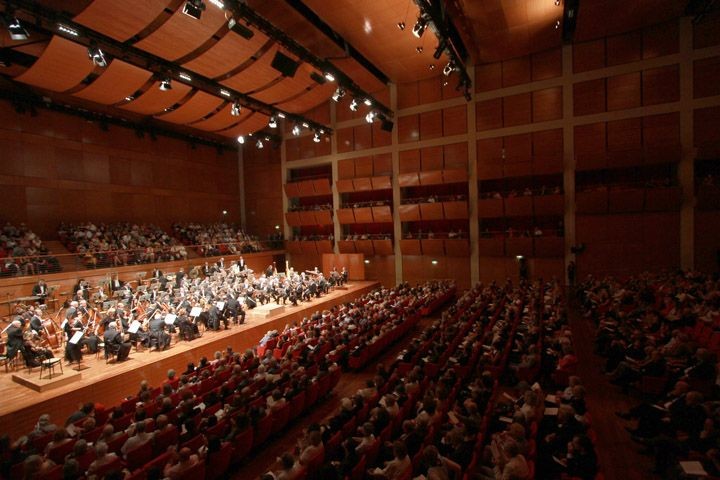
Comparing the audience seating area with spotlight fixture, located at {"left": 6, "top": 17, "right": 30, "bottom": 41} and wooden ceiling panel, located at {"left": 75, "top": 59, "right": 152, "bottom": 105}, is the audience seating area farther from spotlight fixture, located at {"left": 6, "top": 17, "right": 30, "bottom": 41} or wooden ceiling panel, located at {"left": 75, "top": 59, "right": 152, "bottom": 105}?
wooden ceiling panel, located at {"left": 75, "top": 59, "right": 152, "bottom": 105}

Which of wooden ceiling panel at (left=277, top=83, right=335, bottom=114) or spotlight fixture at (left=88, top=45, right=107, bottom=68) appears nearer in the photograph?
spotlight fixture at (left=88, top=45, right=107, bottom=68)

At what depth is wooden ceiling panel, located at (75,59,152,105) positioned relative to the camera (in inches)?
423

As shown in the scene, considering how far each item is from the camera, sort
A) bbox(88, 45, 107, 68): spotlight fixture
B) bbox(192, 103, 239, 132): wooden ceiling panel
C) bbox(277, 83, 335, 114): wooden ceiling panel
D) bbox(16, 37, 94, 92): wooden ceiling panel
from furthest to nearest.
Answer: bbox(277, 83, 335, 114): wooden ceiling panel < bbox(192, 103, 239, 132): wooden ceiling panel < bbox(16, 37, 94, 92): wooden ceiling panel < bbox(88, 45, 107, 68): spotlight fixture

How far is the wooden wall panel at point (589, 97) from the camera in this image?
42.9 feet

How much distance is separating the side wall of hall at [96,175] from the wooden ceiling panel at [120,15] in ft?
21.1

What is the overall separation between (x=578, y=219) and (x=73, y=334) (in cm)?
1474

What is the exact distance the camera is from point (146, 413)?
5.02 m

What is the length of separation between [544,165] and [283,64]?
946 cm

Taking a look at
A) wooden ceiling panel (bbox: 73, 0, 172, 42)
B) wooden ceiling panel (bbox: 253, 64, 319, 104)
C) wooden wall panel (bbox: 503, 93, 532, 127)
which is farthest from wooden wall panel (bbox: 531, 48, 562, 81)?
wooden ceiling panel (bbox: 73, 0, 172, 42)

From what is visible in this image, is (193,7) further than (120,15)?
No

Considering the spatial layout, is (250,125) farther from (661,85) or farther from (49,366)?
(661,85)

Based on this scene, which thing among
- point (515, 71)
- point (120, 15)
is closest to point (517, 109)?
point (515, 71)

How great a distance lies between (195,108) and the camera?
1409 cm

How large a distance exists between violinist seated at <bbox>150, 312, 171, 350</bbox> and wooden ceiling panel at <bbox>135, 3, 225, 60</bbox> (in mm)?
6911
